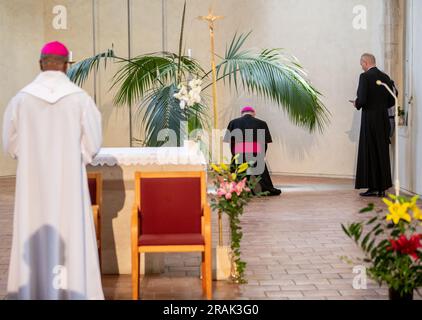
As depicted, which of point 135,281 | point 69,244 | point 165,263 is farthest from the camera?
point 165,263

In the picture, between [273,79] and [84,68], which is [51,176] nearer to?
[84,68]

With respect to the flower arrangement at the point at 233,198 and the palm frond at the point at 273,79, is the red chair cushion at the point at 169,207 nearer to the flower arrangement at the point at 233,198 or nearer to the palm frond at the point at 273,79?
the flower arrangement at the point at 233,198

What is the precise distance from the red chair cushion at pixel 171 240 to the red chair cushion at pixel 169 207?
9.0 inches

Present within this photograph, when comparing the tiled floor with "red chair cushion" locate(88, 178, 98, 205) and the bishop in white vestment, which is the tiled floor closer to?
"red chair cushion" locate(88, 178, 98, 205)

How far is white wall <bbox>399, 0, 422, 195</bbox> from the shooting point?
33.9 feet

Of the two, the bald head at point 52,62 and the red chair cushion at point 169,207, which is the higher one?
the bald head at point 52,62

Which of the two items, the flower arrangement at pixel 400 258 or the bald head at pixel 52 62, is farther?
the bald head at pixel 52 62

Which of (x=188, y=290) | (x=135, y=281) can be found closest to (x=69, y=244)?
(x=135, y=281)

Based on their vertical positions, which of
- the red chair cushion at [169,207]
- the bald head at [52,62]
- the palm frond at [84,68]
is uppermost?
the palm frond at [84,68]

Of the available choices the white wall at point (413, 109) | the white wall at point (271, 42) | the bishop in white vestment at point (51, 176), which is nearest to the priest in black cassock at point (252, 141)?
the white wall at point (413, 109)

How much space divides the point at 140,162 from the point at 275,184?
6929mm

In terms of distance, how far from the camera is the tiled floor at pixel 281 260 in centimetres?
538

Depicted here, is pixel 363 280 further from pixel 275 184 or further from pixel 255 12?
pixel 255 12

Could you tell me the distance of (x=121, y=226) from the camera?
5.86 m
